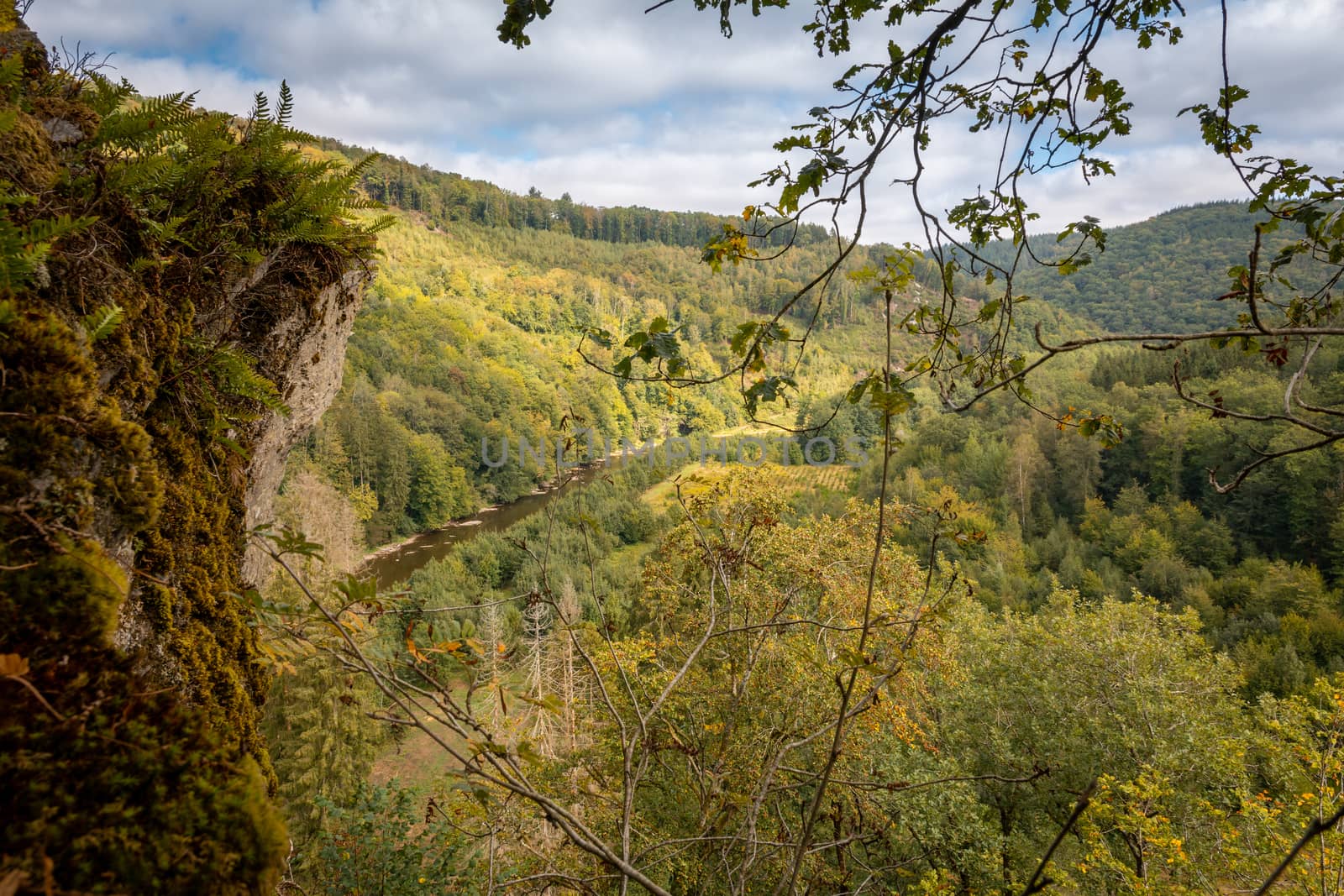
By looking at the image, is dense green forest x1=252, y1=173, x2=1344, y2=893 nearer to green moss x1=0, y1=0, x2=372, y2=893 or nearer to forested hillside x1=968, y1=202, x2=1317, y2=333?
green moss x1=0, y1=0, x2=372, y2=893

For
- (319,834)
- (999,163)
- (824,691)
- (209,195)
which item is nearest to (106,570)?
(209,195)

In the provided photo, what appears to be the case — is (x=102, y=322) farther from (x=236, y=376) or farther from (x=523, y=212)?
(x=523, y=212)

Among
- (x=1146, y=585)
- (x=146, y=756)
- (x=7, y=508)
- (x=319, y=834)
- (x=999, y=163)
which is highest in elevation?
(x=999, y=163)

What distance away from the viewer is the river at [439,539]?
3166 cm

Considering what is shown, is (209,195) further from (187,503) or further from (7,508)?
(7,508)

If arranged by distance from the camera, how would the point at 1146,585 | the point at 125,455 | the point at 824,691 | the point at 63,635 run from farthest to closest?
the point at 1146,585, the point at 824,691, the point at 125,455, the point at 63,635

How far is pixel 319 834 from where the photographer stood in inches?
215

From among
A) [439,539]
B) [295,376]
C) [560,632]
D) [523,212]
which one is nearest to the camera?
[295,376]

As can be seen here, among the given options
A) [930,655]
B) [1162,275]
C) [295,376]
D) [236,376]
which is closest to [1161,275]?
[1162,275]

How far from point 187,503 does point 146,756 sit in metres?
1.36

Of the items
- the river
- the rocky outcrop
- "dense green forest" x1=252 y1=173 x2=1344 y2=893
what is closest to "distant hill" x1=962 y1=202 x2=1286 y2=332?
"dense green forest" x1=252 y1=173 x2=1344 y2=893

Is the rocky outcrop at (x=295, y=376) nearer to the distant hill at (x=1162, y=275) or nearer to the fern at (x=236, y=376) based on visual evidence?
the fern at (x=236, y=376)

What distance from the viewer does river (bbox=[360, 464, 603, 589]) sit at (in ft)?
104

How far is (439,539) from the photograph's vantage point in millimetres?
38375
